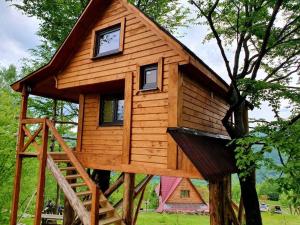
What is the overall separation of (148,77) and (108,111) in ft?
8.41

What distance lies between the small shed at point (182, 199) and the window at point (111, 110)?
25335 millimetres

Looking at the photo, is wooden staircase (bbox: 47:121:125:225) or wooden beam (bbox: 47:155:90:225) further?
wooden beam (bbox: 47:155:90:225)

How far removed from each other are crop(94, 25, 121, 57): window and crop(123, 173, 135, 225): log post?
13.7 ft

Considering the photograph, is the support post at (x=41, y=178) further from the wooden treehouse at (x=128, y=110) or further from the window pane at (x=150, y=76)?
the window pane at (x=150, y=76)

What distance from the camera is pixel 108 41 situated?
9820 millimetres

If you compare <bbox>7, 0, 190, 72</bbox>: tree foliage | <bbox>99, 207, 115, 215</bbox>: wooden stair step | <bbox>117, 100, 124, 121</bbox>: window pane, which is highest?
<bbox>7, 0, 190, 72</bbox>: tree foliage

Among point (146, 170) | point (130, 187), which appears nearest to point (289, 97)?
point (146, 170)

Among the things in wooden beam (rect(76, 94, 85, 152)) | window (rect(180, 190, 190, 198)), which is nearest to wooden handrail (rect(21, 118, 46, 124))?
wooden beam (rect(76, 94, 85, 152))

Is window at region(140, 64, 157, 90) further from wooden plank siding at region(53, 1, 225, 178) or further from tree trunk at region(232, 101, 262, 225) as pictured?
tree trunk at region(232, 101, 262, 225)

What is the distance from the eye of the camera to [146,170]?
774 centimetres

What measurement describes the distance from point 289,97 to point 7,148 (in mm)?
11571

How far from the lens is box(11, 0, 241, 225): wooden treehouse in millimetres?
7289

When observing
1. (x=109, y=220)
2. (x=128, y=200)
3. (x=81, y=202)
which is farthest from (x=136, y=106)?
(x=109, y=220)

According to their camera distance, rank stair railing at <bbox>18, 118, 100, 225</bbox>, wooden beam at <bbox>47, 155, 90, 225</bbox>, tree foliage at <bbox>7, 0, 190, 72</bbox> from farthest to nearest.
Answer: tree foliage at <bbox>7, 0, 190, 72</bbox> → wooden beam at <bbox>47, 155, 90, 225</bbox> → stair railing at <bbox>18, 118, 100, 225</bbox>
